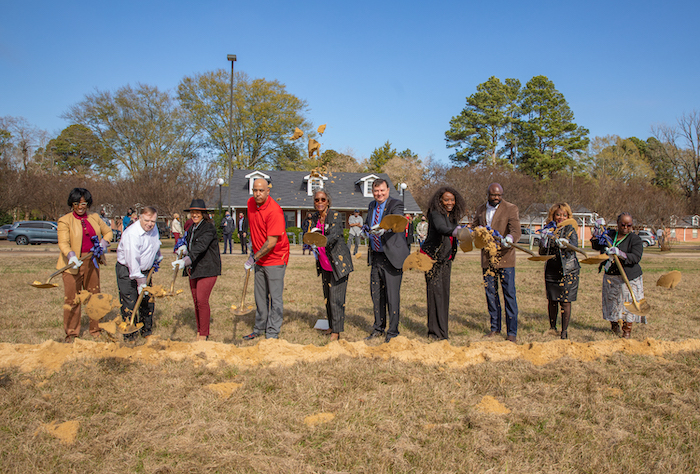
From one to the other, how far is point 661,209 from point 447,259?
91.5 feet

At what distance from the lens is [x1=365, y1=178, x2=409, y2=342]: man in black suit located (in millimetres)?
4816

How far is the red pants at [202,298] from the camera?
4.90m

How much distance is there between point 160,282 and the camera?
9820mm

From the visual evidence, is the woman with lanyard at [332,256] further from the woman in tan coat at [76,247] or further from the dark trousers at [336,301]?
the woman in tan coat at [76,247]

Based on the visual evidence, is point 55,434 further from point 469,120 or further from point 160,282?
point 469,120

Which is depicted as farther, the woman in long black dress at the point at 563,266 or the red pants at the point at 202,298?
the woman in long black dress at the point at 563,266

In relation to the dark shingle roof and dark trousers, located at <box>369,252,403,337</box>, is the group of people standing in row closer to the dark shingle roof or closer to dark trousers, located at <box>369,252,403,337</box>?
dark trousers, located at <box>369,252,403,337</box>

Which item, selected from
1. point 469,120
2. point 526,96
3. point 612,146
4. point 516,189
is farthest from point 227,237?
point 612,146

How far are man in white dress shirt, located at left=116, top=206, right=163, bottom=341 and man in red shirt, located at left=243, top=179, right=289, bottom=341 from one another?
111 centimetres

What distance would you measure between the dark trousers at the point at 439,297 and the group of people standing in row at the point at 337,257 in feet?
0.04

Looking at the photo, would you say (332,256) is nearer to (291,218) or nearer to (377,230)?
(377,230)

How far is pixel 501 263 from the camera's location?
5.09 m

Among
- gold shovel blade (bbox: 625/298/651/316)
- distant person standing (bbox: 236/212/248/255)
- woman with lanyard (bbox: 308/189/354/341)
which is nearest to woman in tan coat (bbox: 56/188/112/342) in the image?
woman with lanyard (bbox: 308/189/354/341)

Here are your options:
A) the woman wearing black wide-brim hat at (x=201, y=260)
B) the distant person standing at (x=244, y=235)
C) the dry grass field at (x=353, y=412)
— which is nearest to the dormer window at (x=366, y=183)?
the distant person standing at (x=244, y=235)
